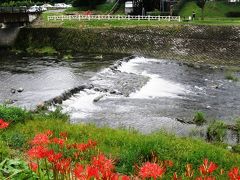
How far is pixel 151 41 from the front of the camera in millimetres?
61469

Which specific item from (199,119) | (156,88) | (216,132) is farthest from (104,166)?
(156,88)

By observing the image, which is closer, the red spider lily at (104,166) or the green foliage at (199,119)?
the red spider lily at (104,166)

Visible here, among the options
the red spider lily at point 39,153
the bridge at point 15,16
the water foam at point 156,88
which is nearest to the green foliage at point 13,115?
the red spider lily at point 39,153

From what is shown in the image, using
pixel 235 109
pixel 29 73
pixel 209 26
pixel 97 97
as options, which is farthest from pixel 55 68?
pixel 209 26

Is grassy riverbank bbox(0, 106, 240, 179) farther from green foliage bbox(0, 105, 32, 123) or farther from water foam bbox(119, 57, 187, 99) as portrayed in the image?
water foam bbox(119, 57, 187, 99)

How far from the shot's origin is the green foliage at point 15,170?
10.7 metres

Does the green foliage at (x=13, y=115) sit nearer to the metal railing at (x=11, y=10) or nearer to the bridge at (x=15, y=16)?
the bridge at (x=15, y=16)

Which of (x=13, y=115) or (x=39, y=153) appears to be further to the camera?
(x=13, y=115)

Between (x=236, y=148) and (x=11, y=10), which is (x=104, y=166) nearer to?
(x=236, y=148)

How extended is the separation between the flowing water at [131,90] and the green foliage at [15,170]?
13.8 m

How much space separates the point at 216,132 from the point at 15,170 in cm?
1513

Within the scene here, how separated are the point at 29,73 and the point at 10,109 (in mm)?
23688

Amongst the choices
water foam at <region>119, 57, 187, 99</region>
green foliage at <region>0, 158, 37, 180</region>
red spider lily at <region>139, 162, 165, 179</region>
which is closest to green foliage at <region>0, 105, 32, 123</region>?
green foliage at <region>0, 158, 37, 180</region>

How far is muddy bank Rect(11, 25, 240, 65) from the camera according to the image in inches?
2263
